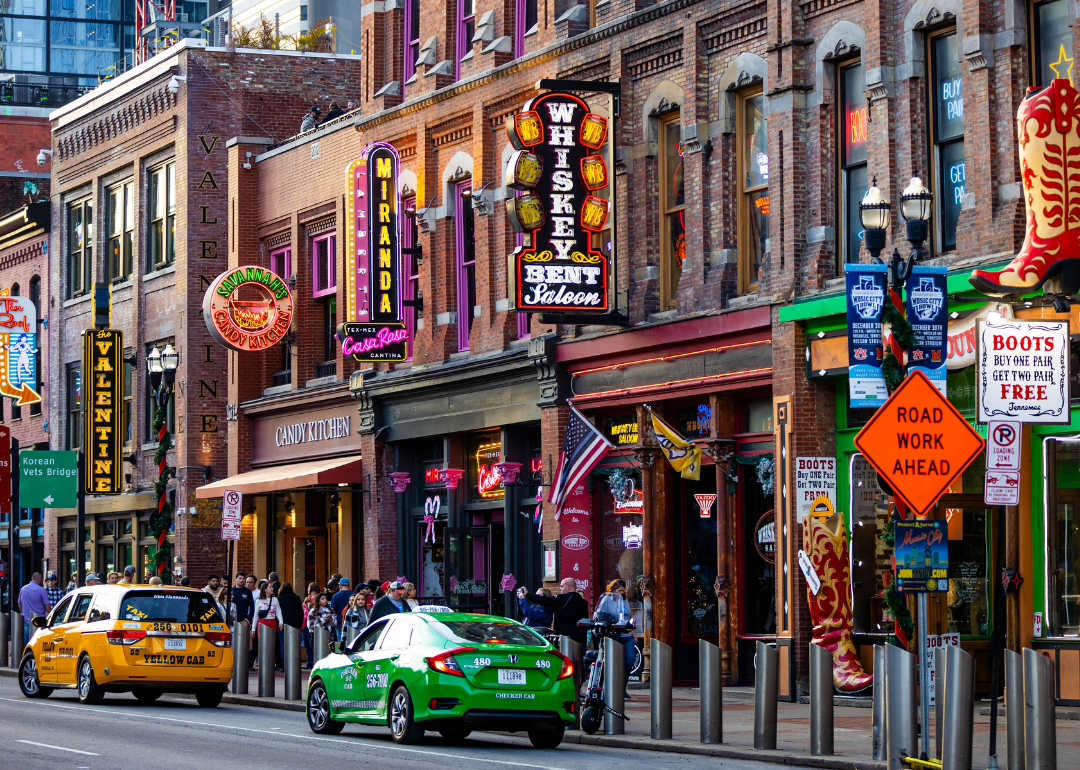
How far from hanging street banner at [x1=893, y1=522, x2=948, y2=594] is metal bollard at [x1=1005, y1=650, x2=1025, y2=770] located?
2.77ft

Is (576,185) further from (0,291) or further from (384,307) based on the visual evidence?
(0,291)

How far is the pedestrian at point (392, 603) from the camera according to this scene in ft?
78.9

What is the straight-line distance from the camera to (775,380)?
23703 millimetres

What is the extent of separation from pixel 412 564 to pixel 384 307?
4781 millimetres

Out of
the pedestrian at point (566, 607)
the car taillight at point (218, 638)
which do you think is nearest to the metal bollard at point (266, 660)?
the car taillight at point (218, 638)

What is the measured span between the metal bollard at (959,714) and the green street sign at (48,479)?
89.6 feet

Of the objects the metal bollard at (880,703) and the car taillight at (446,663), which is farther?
the car taillight at (446,663)

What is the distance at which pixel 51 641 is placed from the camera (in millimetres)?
24641

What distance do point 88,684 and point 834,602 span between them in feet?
31.5

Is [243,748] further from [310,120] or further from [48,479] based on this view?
[310,120]

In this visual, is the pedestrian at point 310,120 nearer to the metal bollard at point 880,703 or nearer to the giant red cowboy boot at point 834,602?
the giant red cowboy boot at point 834,602

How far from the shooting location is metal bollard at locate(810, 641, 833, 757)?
16656mm

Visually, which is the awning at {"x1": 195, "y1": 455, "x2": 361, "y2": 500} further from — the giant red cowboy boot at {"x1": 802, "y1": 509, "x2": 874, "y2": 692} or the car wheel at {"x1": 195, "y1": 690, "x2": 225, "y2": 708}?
the giant red cowboy boot at {"x1": 802, "y1": 509, "x2": 874, "y2": 692}

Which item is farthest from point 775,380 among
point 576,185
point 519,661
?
point 519,661
